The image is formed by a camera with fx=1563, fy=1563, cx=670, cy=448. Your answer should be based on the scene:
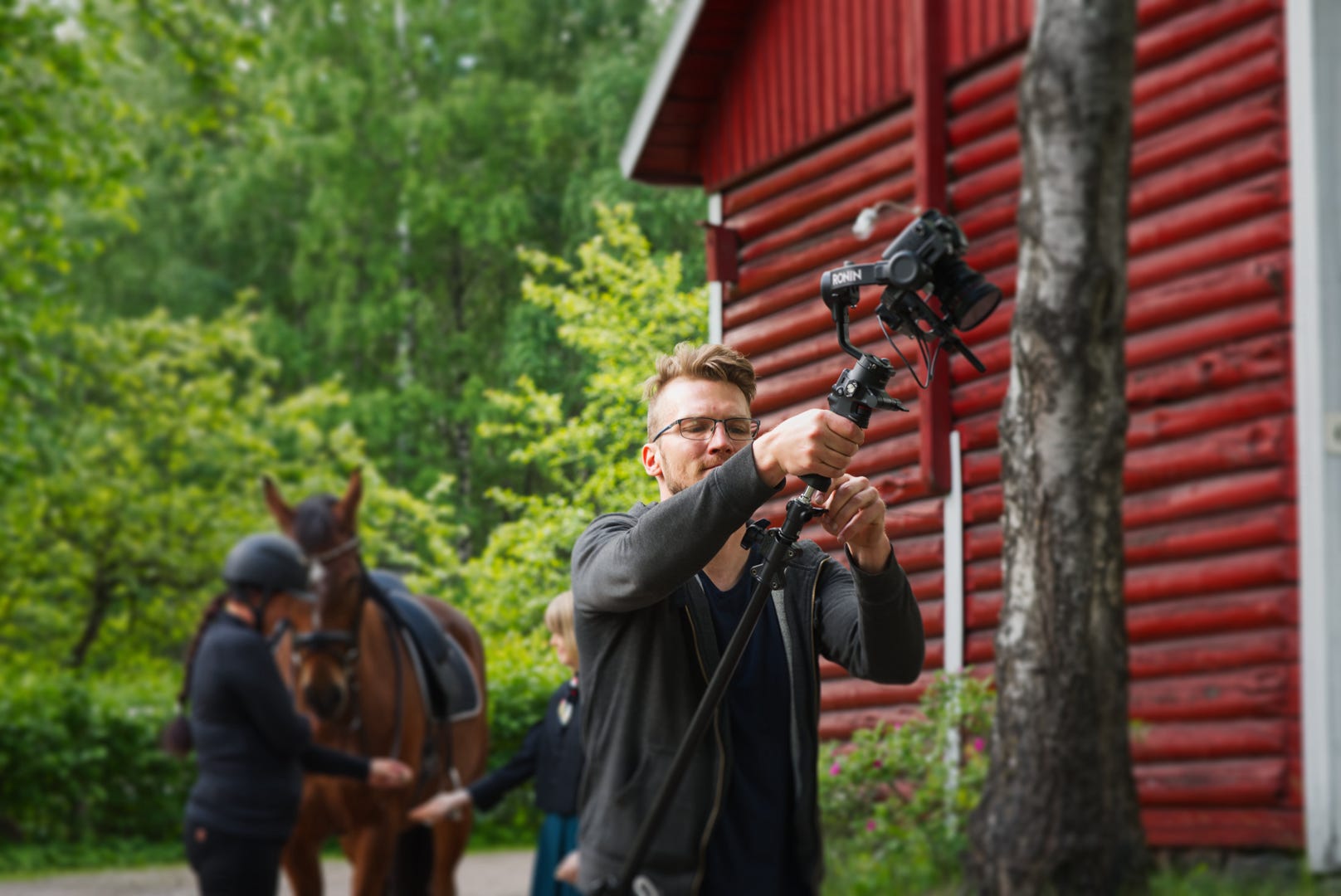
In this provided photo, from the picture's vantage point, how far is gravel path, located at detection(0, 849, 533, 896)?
11.9m

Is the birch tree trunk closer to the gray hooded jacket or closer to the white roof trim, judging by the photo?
the white roof trim

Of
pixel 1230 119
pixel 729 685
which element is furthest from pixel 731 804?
pixel 1230 119

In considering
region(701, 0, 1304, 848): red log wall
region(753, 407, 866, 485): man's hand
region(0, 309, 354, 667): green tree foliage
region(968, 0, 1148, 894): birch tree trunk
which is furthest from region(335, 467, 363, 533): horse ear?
region(0, 309, 354, 667): green tree foliage

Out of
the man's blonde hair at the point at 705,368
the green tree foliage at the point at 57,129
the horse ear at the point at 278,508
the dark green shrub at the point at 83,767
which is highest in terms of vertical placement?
the green tree foliage at the point at 57,129

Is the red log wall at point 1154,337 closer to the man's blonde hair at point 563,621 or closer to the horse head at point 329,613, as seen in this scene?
the man's blonde hair at point 563,621

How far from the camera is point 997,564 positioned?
8180 mm

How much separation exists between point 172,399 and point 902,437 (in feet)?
55.2

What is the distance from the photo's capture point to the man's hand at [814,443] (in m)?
2.24

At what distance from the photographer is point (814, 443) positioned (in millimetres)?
2240

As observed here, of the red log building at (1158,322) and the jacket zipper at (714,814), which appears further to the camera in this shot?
the red log building at (1158,322)

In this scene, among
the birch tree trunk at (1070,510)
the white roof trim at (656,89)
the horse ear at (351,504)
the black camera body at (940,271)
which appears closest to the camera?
the black camera body at (940,271)

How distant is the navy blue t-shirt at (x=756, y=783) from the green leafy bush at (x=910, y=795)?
181 inches

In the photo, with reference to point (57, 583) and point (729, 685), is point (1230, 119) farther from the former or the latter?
point (57, 583)

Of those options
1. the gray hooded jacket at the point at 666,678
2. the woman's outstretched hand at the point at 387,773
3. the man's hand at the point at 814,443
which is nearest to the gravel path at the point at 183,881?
the woman's outstretched hand at the point at 387,773
